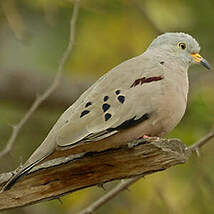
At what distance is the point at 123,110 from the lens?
16.2 feet

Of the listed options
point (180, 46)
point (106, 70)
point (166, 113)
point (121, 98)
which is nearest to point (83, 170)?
point (121, 98)

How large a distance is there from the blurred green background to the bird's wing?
8.09 ft

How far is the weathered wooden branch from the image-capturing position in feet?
16.0

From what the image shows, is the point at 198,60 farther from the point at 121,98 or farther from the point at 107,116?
the point at 107,116

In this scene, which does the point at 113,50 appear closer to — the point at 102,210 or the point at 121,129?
the point at 102,210

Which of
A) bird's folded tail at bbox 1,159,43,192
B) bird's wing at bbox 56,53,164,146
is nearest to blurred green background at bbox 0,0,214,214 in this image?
Answer: bird's wing at bbox 56,53,164,146

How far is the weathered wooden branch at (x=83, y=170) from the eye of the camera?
4.88m

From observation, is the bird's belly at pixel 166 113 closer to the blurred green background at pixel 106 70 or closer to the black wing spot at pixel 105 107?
the black wing spot at pixel 105 107

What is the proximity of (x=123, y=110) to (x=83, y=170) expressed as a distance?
1.51 feet

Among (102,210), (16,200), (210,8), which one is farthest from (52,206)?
(16,200)

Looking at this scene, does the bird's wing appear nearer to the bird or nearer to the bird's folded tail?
the bird

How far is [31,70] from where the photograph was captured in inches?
351

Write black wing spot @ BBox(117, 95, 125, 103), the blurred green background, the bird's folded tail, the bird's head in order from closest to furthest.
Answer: the bird's folded tail
black wing spot @ BBox(117, 95, 125, 103)
the bird's head
the blurred green background

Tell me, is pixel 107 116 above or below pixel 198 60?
below
